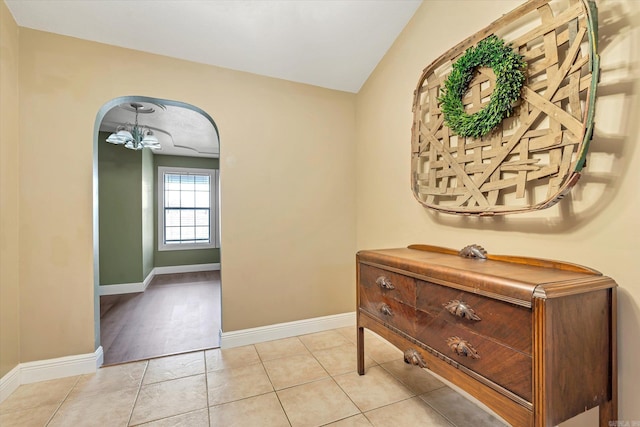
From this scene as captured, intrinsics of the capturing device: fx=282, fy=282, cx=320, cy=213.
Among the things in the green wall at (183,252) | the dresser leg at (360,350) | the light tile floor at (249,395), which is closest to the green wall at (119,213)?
the green wall at (183,252)

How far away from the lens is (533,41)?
1418 millimetres

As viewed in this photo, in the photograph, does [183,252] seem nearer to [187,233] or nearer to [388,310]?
[187,233]

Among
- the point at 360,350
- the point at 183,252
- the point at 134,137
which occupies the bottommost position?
the point at 360,350

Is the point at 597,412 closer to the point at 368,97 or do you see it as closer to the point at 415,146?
the point at 415,146

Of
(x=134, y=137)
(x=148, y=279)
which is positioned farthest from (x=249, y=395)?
(x=148, y=279)

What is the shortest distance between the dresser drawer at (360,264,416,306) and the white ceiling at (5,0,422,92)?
1877mm

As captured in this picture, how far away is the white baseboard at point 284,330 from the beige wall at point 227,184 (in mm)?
62

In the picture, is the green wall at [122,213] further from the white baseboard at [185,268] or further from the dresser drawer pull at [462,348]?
the dresser drawer pull at [462,348]

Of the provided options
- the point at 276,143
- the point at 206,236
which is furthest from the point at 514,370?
the point at 206,236

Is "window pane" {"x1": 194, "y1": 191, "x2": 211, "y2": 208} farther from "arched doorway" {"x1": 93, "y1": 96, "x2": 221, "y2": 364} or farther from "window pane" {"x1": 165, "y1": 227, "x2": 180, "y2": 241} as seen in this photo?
"window pane" {"x1": 165, "y1": 227, "x2": 180, "y2": 241}

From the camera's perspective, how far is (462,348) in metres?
1.24

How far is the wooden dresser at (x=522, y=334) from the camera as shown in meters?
0.96

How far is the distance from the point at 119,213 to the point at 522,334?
547 cm

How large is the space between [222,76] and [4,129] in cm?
153
